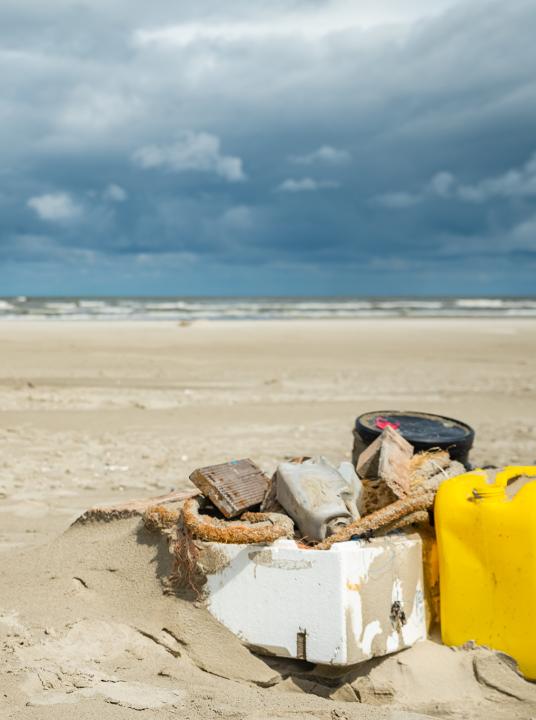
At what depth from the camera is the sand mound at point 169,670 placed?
2.71m

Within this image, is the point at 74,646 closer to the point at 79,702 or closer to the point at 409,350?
the point at 79,702

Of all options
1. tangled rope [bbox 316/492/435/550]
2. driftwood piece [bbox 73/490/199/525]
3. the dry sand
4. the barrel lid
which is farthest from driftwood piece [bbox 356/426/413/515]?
driftwood piece [bbox 73/490/199/525]

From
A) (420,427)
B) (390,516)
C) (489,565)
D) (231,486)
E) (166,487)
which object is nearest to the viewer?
(489,565)

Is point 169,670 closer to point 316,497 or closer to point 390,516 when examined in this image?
point 316,497

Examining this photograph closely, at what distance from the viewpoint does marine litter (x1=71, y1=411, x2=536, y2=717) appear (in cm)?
299

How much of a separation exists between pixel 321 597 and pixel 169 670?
78 cm

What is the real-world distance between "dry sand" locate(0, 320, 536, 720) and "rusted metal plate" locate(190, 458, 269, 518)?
0.43 m

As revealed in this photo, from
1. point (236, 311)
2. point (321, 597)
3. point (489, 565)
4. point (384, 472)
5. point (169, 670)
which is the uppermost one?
point (236, 311)

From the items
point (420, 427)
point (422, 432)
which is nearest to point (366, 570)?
point (422, 432)

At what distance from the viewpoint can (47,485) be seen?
601 centimetres

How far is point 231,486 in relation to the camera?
3559mm

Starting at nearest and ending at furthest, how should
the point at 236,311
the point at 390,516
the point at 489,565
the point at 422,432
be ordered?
the point at 489,565 < the point at 390,516 < the point at 422,432 < the point at 236,311

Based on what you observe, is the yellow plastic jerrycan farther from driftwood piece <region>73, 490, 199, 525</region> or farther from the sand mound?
driftwood piece <region>73, 490, 199, 525</region>

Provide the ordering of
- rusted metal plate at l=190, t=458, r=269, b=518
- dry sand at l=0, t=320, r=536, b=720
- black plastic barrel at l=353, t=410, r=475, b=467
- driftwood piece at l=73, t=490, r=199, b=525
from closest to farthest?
dry sand at l=0, t=320, r=536, b=720, rusted metal plate at l=190, t=458, r=269, b=518, driftwood piece at l=73, t=490, r=199, b=525, black plastic barrel at l=353, t=410, r=475, b=467
